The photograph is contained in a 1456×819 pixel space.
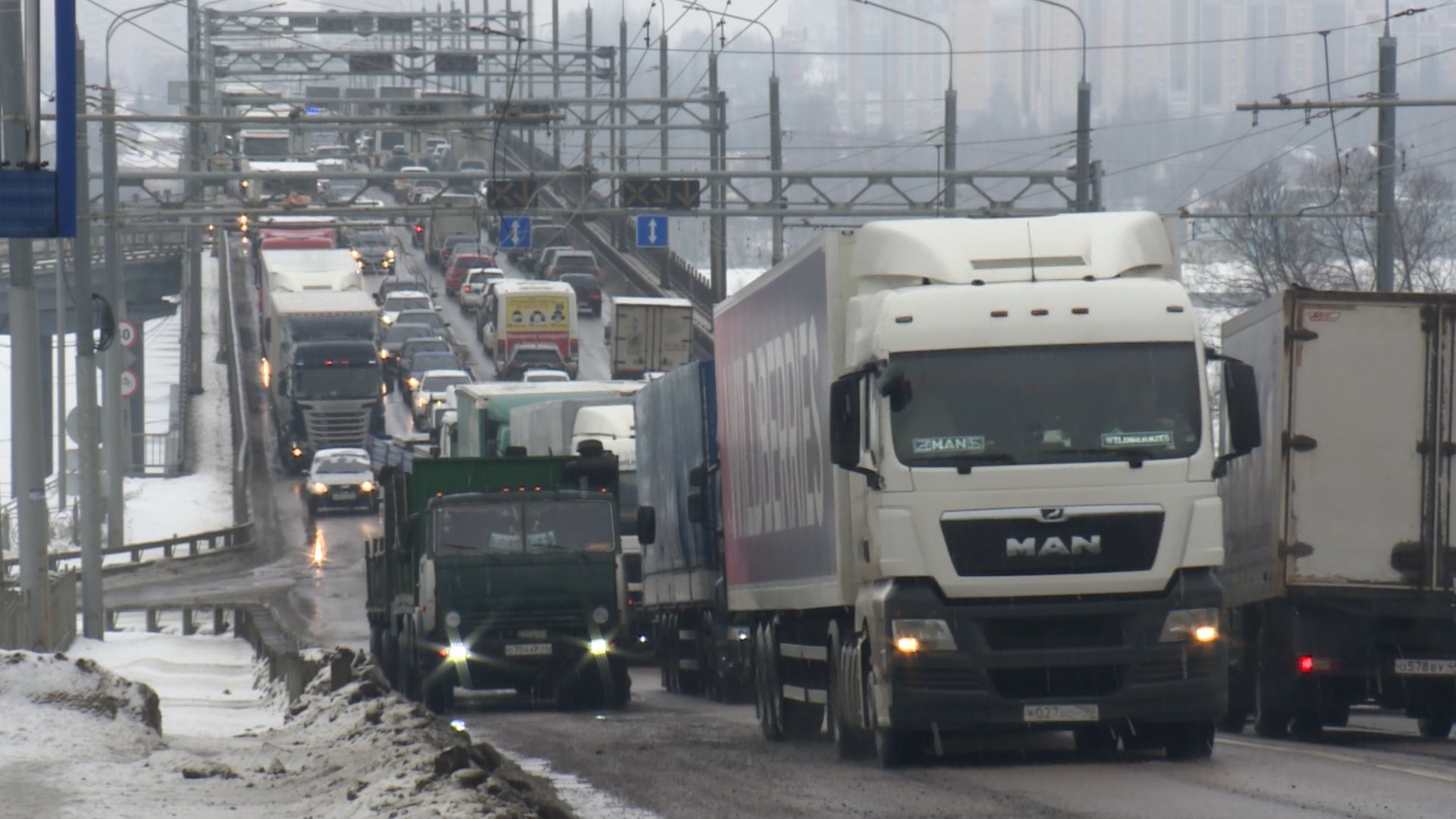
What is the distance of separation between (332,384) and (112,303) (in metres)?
21.4

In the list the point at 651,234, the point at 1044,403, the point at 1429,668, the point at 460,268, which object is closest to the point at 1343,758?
the point at 1429,668

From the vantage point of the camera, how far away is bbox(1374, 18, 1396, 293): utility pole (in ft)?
94.3

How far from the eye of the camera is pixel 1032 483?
12.3 metres

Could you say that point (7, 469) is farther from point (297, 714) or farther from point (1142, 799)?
point (1142, 799)

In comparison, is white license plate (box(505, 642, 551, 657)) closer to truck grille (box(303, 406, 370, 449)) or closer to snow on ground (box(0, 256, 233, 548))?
snow on ground (box(0, 256, 233, 548))

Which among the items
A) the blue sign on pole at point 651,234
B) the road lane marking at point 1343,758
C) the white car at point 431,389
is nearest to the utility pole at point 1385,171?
the road lane marking at point 1343,758

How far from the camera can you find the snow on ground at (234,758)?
9.90m

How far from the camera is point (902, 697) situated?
487 inches

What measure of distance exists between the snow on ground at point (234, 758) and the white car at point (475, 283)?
6223 cm

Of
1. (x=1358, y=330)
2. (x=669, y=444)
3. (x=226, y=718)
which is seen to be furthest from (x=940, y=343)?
(x=669, y=444)

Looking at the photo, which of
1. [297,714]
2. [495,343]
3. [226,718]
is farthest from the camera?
[495,343]

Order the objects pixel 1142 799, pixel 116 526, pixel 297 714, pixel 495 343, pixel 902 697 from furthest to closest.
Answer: pixel 495 343 → pixel 116 526 → pixel 297 714 → pixel 902 697 → pixel 1142 799

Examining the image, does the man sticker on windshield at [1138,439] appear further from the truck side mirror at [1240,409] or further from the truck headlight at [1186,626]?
the truck headlight at [1186,626]

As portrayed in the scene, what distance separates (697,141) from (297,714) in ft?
478
